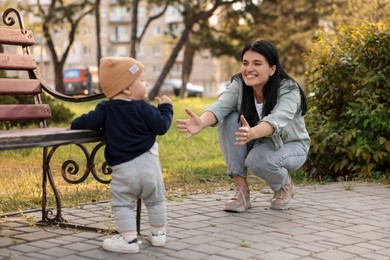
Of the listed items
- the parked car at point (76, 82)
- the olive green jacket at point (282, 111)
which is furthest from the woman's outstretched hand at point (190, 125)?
the parked car at point (76, 82)

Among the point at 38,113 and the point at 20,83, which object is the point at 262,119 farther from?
the point at 20,83

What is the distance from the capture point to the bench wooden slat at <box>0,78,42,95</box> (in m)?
5.24

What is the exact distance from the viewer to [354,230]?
5.13 metres

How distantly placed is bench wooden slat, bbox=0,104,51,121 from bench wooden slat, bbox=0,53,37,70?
340 millimetres

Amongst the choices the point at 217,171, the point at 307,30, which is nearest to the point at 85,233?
the point at 217,171

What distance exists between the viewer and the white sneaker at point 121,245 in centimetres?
419

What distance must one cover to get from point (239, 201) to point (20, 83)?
1.77 meters

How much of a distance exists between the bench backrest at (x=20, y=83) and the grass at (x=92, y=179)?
892 mm

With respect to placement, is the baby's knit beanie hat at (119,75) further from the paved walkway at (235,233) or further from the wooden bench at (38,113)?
the paved walkway at (235,233)

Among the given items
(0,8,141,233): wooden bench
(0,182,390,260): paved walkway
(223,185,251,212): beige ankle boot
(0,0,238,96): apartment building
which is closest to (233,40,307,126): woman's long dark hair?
(223,185,251,212): beige ankle boot

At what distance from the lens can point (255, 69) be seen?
548cm

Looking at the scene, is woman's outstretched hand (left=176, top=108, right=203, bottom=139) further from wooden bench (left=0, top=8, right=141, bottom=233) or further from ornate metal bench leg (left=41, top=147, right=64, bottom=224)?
ornate metal bench leg (left=41, top=147, right=64, bottom=224)

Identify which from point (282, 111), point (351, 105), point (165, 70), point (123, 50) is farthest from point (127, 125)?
point (123, 50)

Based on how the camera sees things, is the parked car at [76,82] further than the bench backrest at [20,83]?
Yes
